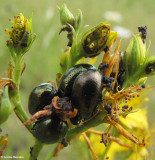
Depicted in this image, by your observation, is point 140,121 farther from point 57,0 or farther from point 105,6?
point 105,6

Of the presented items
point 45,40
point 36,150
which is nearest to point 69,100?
point 36,150

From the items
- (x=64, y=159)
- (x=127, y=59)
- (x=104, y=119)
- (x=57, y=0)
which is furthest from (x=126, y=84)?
(x=57, y=0)

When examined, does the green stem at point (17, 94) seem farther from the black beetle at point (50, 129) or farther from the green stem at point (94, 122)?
the green stem at point (94, 122)

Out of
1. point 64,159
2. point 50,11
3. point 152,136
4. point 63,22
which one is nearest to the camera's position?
point 63,22

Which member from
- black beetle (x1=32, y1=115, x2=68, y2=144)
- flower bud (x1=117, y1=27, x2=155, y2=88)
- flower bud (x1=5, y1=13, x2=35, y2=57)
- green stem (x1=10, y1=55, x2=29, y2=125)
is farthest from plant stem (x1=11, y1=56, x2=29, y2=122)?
flower bud (x1=117, y1=27, x2=155, y2=88)

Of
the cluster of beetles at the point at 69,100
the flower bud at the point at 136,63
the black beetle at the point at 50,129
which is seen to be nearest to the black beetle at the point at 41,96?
the cluster of beetles at the point at 69,100

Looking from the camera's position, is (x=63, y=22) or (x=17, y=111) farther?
(x=63, y=22)

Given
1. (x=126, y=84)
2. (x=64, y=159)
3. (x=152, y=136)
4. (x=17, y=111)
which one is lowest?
(x=64, y=159)

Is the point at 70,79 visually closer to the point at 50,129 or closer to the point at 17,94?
the point at 50,129

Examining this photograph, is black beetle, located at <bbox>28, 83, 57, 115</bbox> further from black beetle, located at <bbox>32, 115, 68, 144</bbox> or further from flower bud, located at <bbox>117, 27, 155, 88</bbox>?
flower bud, located at <bbox>117, 27, 155, 88</bbox>
